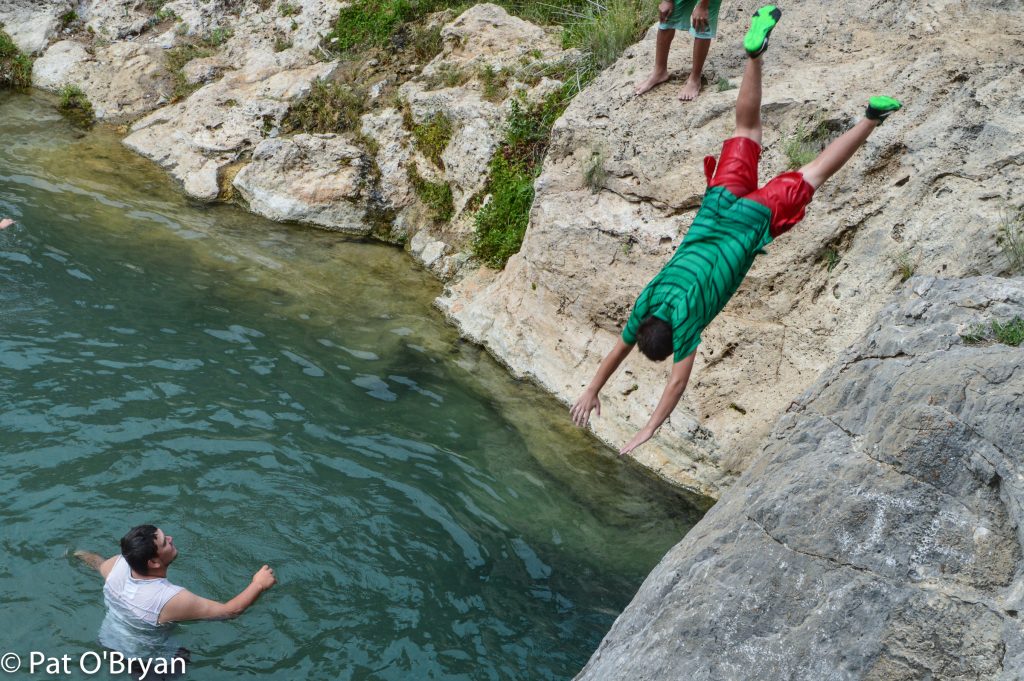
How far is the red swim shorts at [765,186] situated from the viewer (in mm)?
5965

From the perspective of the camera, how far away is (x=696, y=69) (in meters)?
9.23

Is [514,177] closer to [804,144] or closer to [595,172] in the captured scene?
[595,172]

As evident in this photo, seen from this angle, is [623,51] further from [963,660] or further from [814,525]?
[963,660]

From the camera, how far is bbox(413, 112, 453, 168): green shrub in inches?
481

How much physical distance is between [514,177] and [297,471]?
5313 millimetres

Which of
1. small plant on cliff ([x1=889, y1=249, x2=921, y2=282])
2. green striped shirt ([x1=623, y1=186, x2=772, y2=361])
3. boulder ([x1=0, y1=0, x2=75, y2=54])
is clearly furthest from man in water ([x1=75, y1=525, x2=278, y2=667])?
boulder ([x1=0, y1=0, x2=75, y2=54])

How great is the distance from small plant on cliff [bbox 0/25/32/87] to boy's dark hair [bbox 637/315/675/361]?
1456cm

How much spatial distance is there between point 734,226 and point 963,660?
3042 millimetres

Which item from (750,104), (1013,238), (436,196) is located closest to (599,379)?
(750,104)

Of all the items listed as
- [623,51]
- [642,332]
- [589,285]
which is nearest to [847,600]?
[642,332]

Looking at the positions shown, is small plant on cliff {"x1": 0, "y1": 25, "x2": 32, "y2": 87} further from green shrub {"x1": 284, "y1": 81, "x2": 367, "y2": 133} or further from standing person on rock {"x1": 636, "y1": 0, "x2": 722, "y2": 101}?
standing person on rock {"x1": 636, "y1": 0, "x2": 722, "y2": 101}

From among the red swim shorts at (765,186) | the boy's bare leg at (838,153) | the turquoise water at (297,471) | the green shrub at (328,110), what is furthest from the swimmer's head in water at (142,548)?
the green shrub at (328,110)

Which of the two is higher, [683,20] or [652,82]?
[683,20]

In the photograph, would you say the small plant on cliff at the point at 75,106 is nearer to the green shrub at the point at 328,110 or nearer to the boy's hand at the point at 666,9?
the green shrub at the point at 328,110
